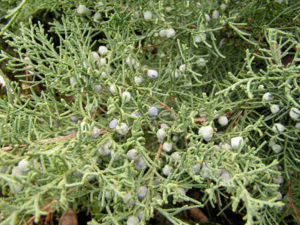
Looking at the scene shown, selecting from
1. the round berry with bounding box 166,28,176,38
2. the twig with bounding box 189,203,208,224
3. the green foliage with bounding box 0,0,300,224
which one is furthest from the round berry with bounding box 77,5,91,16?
the twig with bounding box 189,203,208,224

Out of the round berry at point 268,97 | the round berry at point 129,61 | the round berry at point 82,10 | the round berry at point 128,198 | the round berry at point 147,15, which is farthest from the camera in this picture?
the round berry at point 82,10

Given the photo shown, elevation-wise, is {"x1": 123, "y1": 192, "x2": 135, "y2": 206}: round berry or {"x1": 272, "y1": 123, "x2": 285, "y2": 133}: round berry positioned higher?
{"x1": 123, "y1": 192, "x2": 135, "y2": 206}: round berry

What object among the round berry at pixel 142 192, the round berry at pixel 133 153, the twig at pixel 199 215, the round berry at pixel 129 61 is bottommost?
the twig at pixel 199 215

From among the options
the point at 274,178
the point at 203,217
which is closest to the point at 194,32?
the point at 274,178

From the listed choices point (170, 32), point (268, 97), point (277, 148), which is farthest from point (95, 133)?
point (277, 148)

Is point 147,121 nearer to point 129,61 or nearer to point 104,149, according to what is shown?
point 104,149

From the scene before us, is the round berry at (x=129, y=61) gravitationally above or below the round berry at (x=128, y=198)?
above

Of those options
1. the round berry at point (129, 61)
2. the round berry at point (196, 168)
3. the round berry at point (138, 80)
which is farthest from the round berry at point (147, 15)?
the round berry at point (196, 168)

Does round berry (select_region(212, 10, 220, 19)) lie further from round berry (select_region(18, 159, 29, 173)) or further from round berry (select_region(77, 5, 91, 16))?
round berry (select_region(18, 159, 29, 173))

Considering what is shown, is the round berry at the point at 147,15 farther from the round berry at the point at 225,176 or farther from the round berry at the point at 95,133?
the round berry at the point at 225,176
